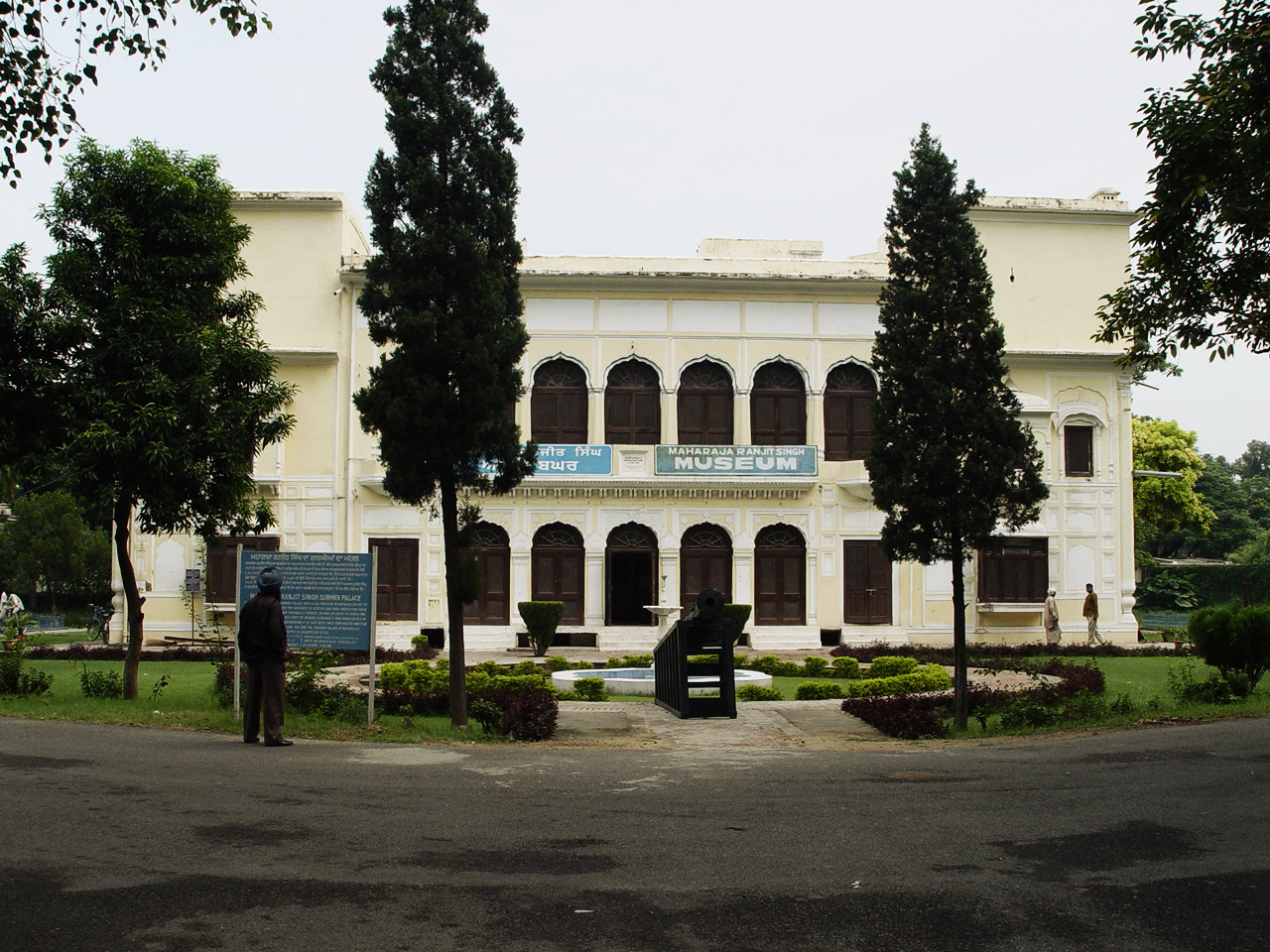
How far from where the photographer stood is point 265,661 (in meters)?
9.85

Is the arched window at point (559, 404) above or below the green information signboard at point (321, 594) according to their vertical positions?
above

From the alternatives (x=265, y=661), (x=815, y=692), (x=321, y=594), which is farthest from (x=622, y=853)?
(x=815, y=692)

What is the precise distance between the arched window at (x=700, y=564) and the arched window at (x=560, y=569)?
2460 millimetres

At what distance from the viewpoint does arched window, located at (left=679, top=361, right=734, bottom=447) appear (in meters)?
27.8

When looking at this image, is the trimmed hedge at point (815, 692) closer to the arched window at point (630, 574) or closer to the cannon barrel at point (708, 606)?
the cannon barrel at point (708, 606)

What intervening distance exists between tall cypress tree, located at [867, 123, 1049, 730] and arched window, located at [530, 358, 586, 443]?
1534cm

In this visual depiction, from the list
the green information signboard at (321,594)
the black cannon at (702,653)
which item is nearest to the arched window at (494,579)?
the black cannon at (702,653)

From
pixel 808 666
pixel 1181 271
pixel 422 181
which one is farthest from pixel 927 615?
pixel 422 181

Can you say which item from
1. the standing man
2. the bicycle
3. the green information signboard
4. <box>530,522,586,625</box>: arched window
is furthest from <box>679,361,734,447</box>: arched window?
the green information signboard

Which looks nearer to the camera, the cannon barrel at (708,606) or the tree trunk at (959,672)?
the tree trunk at (959,672)

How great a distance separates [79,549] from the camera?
1590 inches

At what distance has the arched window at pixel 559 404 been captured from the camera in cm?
2761

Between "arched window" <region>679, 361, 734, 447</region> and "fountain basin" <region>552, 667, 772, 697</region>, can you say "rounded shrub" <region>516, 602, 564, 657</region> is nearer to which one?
"arched window" <region>679, 361, 734, 447</region>

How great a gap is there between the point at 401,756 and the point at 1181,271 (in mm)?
8458
